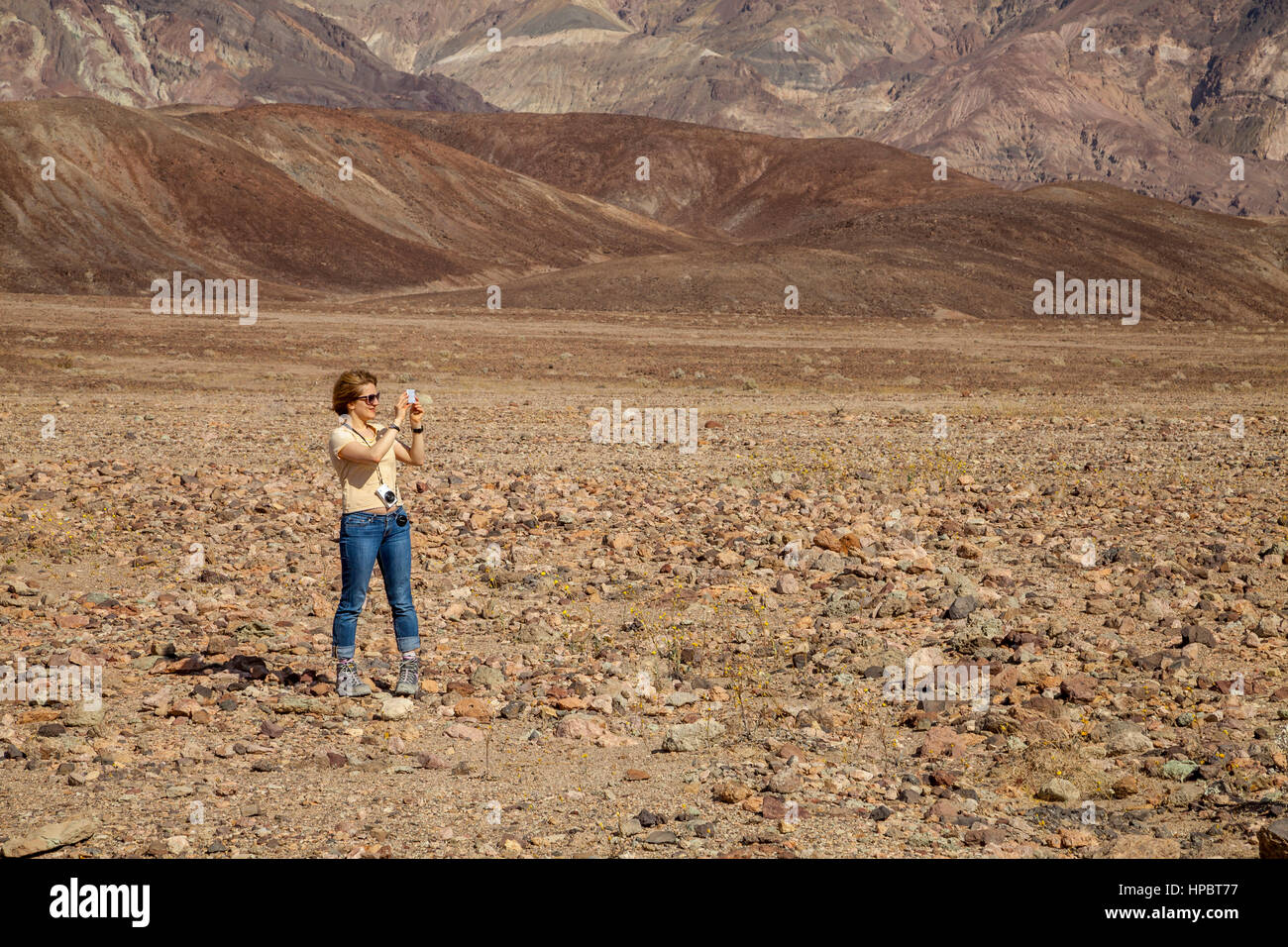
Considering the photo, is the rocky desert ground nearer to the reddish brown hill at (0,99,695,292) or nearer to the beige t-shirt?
the beige t-shirt

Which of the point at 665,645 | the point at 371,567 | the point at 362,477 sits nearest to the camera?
the point at 362,477

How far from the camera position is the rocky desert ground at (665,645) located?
607cm

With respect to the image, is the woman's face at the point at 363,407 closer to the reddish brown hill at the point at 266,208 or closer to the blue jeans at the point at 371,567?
the blue jeans at the point at 371,567

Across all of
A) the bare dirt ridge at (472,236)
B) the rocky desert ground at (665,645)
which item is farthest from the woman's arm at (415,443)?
the bare dirt ridge at (472,236)

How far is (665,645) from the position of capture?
354 inches

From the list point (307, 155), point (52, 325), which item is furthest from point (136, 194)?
point (52, 325)

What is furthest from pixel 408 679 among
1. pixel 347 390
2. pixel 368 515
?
pixel 347 390

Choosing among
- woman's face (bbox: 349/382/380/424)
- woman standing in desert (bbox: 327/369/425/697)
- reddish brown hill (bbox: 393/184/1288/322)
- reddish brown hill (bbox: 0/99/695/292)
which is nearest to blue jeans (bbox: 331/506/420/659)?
woman standing in desert (bbox: 327/369/425/697)

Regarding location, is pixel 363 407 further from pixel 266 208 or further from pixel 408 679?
pixel 266 208

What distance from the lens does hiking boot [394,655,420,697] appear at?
777cm

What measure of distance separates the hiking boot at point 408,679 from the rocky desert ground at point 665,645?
155mm

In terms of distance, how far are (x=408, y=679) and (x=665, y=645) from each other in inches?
79.9

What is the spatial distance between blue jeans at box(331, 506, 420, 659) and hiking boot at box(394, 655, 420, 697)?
81 millimetres

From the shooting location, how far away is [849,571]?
1088 cm
